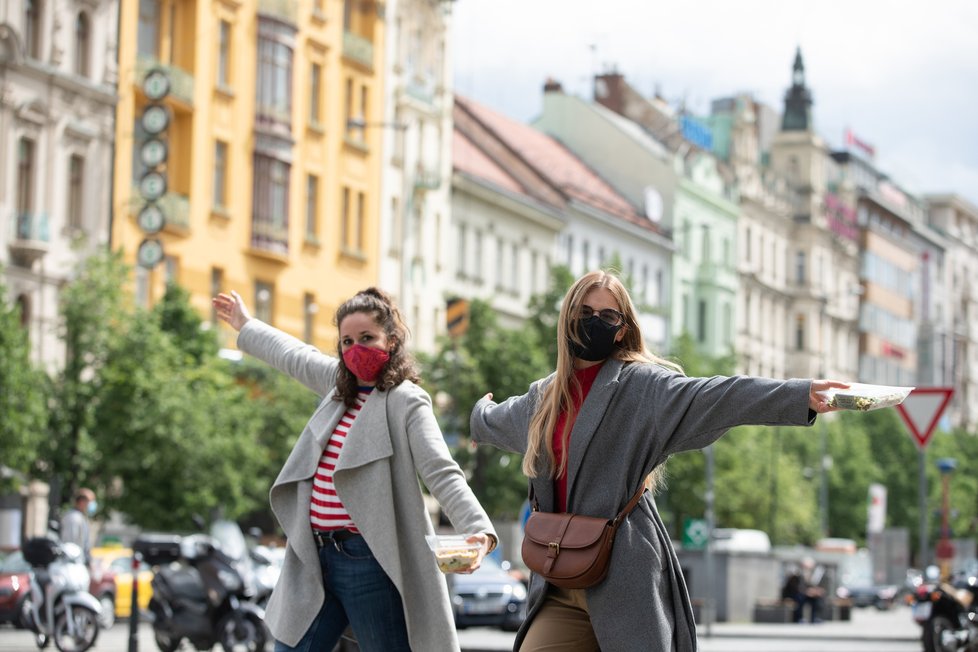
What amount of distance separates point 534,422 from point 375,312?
1114mm

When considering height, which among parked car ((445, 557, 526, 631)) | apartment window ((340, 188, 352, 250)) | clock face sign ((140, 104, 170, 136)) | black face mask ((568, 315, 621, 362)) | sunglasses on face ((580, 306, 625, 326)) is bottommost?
parked car ((445, 557, 526, 631))

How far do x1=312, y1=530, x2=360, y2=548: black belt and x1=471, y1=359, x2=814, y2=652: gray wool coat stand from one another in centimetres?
103

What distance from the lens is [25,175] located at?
47094mm

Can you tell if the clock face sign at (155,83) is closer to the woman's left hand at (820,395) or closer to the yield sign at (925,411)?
the yield sign at (925,411)

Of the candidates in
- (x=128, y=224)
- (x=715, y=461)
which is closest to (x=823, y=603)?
(x=715, y=461)

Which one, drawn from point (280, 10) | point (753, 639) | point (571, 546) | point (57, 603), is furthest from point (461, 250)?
point (571, 546)

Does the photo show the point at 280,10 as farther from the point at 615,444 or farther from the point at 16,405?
the point at 615,444

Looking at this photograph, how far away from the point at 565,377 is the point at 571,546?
57cm

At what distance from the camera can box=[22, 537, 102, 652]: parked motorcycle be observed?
21812mm

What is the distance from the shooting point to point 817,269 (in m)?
110

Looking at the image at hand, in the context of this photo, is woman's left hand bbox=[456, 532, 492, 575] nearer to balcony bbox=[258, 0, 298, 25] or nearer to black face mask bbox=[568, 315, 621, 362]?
black face mask bbox=[568, 315, 621, 362]

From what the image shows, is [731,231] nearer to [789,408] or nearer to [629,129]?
[629,129]

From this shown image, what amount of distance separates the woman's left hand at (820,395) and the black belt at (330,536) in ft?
6.75

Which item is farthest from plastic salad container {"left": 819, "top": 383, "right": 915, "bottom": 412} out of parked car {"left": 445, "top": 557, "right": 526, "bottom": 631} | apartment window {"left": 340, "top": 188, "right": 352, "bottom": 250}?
apartment window {"left": 340, "top": 188, "right": 352, "bottom": 250}
